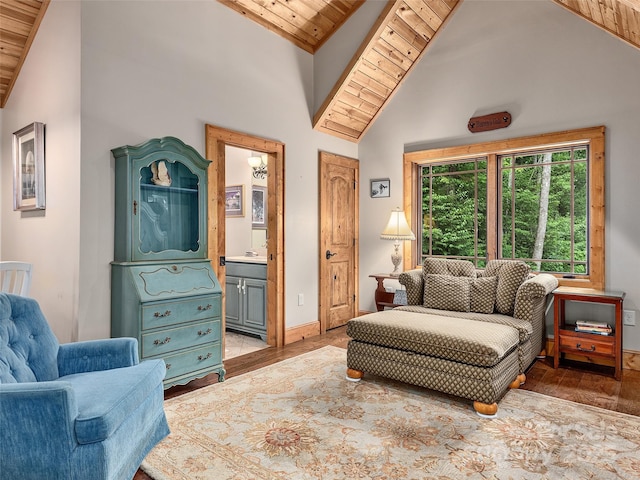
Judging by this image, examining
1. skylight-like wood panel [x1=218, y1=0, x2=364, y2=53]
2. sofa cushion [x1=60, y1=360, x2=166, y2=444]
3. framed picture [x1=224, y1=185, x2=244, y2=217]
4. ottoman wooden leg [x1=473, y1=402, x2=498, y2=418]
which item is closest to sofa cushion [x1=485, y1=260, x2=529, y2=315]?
Answer: ottoman wooden leg [x1=473, y1=402, x2=498, y2=418]

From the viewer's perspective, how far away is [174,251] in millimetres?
3111

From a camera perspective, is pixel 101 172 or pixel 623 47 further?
pixel 623 47

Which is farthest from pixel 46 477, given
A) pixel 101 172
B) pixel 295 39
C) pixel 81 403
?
Result: pixel 295 39

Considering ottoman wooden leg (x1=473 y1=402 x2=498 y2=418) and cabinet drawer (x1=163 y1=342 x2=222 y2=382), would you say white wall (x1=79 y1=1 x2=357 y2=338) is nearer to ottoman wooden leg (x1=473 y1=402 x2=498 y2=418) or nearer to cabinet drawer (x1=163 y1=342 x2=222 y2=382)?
cabinet drawer (x1=163 y1=342 x2=222 y2=382)

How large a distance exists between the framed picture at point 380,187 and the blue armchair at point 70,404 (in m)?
3.58

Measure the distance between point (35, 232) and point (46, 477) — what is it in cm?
240

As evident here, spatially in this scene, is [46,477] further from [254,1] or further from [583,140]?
[583,140]

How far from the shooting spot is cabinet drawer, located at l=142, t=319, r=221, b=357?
2.77m

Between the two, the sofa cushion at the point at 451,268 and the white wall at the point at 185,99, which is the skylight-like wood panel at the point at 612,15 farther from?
the white wall at the point at 185,99

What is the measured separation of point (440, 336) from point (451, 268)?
3.95 ft

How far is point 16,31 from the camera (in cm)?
338

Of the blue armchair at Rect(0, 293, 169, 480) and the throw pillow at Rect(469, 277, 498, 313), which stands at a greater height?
the throw pillow at Rect(469, 277, 498, 313)

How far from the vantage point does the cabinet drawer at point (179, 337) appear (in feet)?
9.10

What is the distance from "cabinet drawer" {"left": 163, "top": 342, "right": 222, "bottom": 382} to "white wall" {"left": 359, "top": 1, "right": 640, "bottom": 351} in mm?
2522
